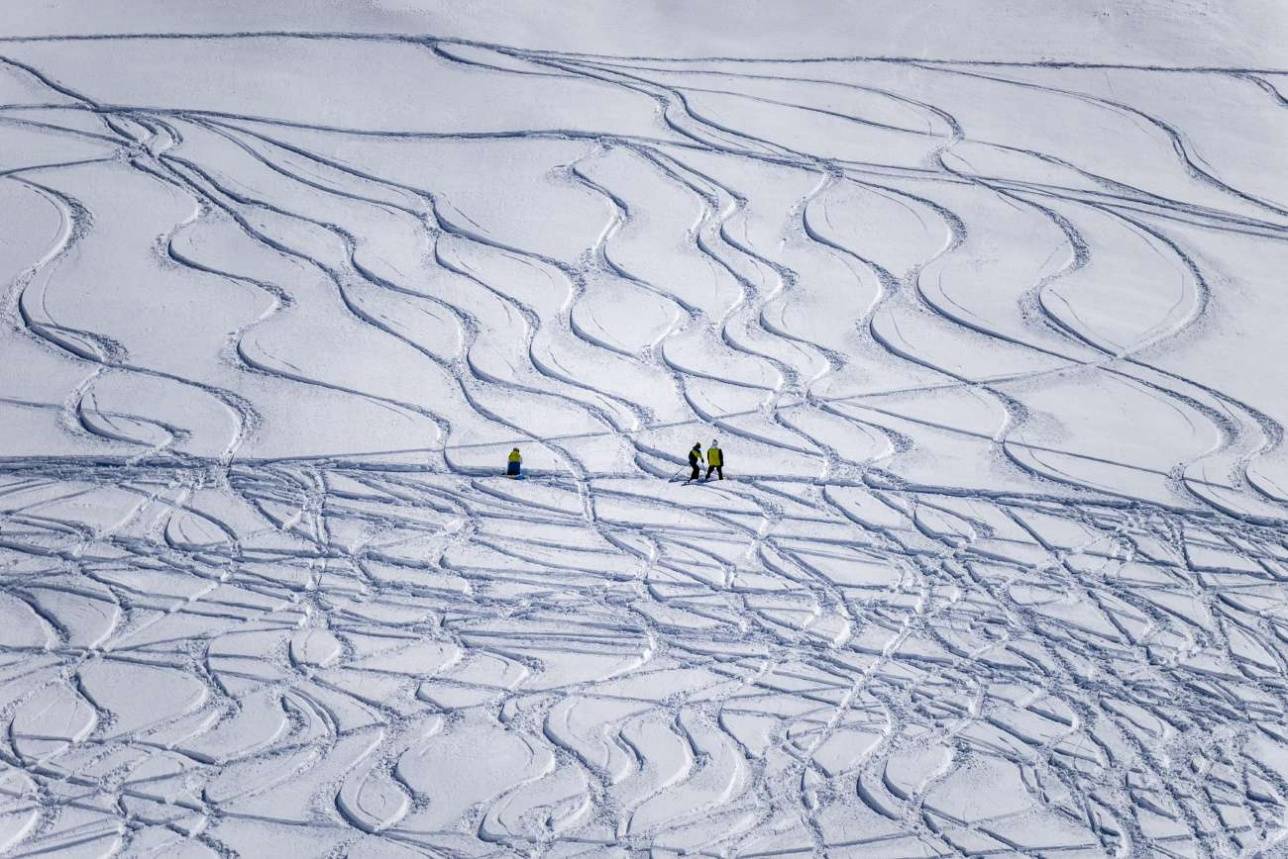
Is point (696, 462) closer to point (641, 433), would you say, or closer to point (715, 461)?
point (715, 461)

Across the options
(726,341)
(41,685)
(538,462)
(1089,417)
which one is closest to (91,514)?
(41,685)

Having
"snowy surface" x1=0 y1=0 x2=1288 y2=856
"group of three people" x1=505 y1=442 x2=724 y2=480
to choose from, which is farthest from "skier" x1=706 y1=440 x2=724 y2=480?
"snowy surface" x1=0 y1=0 x2=1288 y2=856

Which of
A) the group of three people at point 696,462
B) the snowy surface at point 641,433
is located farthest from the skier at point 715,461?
the snowy surface at point 641,433

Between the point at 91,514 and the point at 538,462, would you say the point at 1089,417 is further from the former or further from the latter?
the point at 91,514

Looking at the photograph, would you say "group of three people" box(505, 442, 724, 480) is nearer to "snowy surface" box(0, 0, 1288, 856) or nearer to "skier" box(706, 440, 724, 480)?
"skier" box(706, 440, 724, 480)

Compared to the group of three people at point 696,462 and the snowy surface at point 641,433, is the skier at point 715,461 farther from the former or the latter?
the snowy surface at point 641,433
